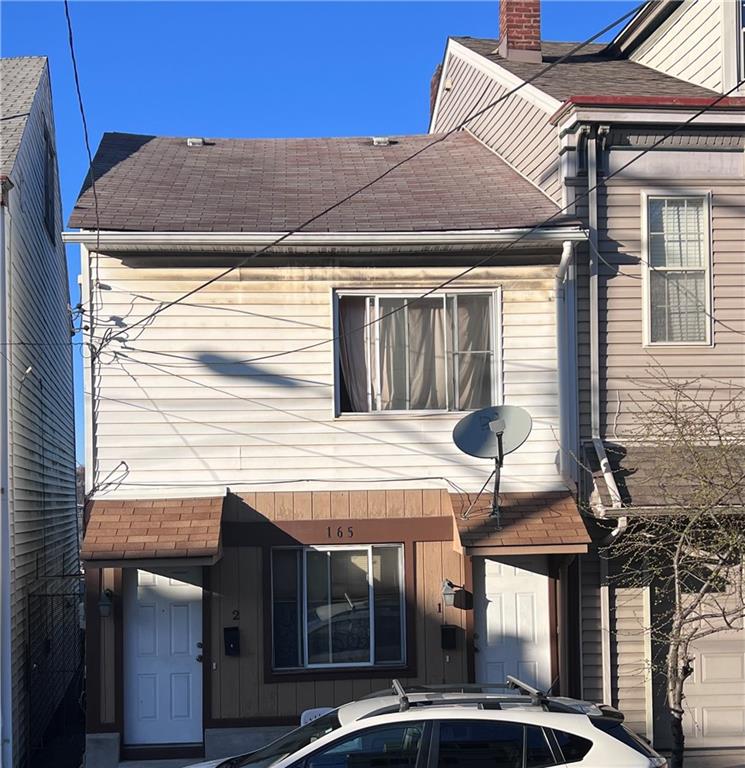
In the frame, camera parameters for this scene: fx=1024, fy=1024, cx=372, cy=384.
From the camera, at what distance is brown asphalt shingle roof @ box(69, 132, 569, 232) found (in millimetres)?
11836

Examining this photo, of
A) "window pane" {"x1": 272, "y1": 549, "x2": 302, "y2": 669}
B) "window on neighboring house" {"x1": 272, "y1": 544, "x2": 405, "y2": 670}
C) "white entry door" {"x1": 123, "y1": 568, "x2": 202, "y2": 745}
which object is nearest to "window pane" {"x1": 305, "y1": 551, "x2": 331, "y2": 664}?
"window on neighboring house" {"x1": 272, "y1": 544, "x2": 405, "y2": 670}

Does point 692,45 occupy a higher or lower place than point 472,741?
higher

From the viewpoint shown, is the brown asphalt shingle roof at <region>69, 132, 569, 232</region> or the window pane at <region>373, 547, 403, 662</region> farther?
the brown asphalt shingle roof at <region>69, 132, 569, 232</region>

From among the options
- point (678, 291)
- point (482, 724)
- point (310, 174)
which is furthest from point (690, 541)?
point (310, 174)

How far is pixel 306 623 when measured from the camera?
1156cm

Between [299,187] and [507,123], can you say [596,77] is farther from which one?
[299,187]

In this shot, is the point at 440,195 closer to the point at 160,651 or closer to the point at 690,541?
the point at 690,541

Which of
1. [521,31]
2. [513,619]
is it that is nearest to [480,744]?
[513,619]

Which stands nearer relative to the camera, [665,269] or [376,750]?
[376,750]

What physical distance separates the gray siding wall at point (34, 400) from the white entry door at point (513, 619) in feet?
17.2

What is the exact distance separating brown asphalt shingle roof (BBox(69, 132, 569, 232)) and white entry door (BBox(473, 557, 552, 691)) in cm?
398

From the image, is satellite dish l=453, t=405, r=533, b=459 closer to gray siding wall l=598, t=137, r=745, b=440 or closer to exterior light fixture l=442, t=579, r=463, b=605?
gray siding wall l=598, t=137, r=745, b=440

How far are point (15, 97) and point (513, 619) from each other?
925 cm

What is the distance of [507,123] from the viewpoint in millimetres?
14547
